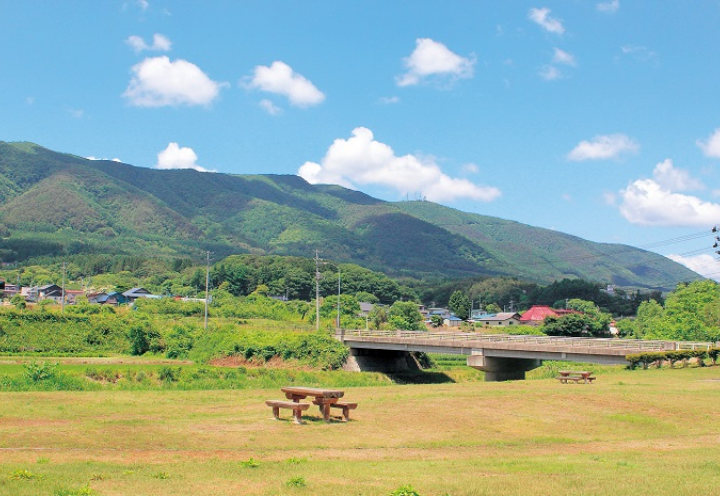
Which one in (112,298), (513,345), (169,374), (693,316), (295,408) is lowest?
(169,374)

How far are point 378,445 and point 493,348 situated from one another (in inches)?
1534

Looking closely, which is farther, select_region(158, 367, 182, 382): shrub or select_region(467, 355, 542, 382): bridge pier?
select_region(467, 355, 542, 382): bridge pier

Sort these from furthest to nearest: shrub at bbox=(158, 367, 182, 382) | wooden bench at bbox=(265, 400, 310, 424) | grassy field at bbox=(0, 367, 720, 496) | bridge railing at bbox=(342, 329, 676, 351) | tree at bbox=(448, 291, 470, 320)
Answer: tree at bbox=(448, 291, 470, 320) → bridge railing at bbox=(342, 329, 676, 351) → shrub at bbox=(158, 367, 182, 382) → wooden bench at bbox=(265, 400, 310, 424) → grassy field at bbox=(0, 367, 720, 496)

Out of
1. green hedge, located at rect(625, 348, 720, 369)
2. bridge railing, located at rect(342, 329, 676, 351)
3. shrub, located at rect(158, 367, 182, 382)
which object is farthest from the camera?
bridge railing, located at rect(342, 329, 676, 351)

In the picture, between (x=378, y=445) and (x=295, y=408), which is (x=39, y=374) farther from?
(x=378, y=445)

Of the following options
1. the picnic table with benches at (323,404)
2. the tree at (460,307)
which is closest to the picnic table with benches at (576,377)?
the picnic table with benches at (323,404)

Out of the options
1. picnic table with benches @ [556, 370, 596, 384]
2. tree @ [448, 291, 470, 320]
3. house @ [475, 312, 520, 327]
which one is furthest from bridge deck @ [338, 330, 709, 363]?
tree @ [448, 291, 470, 320]

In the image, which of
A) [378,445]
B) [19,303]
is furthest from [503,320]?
[378,445]

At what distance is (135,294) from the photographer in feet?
534

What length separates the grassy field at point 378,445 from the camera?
13.2 m

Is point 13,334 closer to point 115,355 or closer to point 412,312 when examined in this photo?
point 115,355

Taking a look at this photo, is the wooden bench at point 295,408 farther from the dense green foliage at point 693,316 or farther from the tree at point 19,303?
the tree at point 19,303

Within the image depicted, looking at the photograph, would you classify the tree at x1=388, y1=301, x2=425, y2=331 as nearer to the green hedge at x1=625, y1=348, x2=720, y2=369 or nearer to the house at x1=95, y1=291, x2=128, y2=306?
the green hedge at x1=625, y1=348, x2=720, y2=369

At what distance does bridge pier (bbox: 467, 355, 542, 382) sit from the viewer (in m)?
57.0
